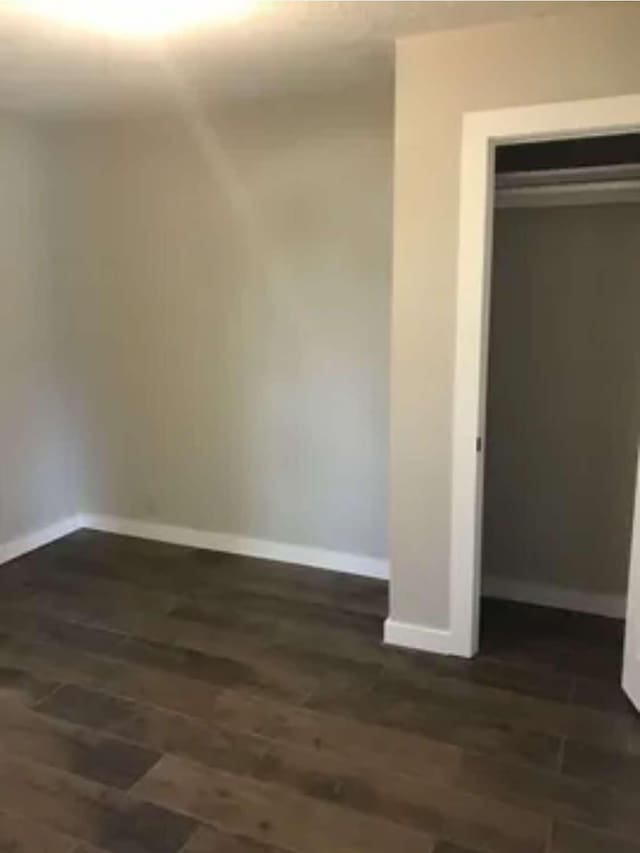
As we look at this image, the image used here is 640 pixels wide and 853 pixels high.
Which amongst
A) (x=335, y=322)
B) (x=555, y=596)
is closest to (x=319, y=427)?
(x=335, y=322)

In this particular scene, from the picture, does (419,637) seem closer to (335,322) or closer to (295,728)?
(295,728)

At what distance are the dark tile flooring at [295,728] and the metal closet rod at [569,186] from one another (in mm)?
1920

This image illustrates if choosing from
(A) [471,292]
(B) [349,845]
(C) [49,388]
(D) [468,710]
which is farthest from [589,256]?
(C) [49,388]

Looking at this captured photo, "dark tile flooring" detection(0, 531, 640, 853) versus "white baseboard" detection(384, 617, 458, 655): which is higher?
"white baseboard" detection(384, 617, 458, 655)

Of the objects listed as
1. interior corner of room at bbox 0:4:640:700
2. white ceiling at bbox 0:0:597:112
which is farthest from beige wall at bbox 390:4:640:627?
white ceiling at bbox 0:0:597:112

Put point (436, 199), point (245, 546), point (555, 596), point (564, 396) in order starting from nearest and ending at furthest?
point (436, 199) < point (564, 396) < point (555, 596) < point (245, 546)

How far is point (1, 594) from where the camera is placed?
3891 mm

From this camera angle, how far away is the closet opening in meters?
3.37

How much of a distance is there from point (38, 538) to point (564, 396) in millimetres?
3118

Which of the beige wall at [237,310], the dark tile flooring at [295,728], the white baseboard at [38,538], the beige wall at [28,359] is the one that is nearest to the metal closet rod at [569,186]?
the beige wall at [237,310]

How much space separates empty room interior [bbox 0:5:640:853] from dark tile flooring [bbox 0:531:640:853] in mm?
14

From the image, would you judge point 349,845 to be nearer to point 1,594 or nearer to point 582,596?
point 582,596

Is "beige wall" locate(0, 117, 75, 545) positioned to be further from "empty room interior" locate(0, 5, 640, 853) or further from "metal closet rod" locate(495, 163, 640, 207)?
"metal closet rod" locate(495, 163, 640, 207)

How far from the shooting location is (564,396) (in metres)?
3.59
